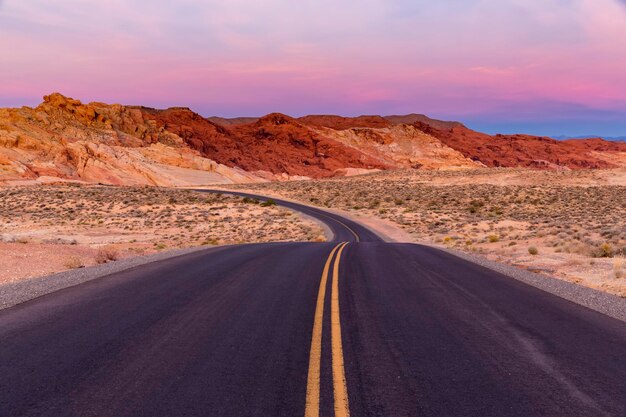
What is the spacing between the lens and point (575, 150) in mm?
181125

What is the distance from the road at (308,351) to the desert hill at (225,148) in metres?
82.3

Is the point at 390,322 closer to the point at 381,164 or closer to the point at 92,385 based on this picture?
the point at 92,385

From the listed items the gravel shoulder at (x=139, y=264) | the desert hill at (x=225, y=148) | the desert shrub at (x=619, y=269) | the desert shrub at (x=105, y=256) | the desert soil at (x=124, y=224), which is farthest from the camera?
the desert hill at (x=225, y=148)

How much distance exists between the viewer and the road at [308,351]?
4.68m

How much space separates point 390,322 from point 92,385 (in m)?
4.33

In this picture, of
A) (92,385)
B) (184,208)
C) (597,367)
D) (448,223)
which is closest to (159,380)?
(92,385)

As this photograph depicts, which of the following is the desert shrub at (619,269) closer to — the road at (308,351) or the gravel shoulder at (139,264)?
the gravel shoulder at (139,264)

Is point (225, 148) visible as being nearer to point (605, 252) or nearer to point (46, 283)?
point (605, 252)

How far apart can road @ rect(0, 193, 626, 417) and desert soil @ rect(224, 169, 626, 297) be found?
5.95m

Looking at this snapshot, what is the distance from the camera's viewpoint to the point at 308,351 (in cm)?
610

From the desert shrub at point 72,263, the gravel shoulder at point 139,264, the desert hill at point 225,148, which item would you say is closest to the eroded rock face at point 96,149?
the desert hill at point 225,148

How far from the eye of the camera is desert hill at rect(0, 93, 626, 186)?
9231 cm

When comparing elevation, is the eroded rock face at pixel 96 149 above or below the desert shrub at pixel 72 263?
above

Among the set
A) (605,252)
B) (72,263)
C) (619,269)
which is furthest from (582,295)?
(72,263)
